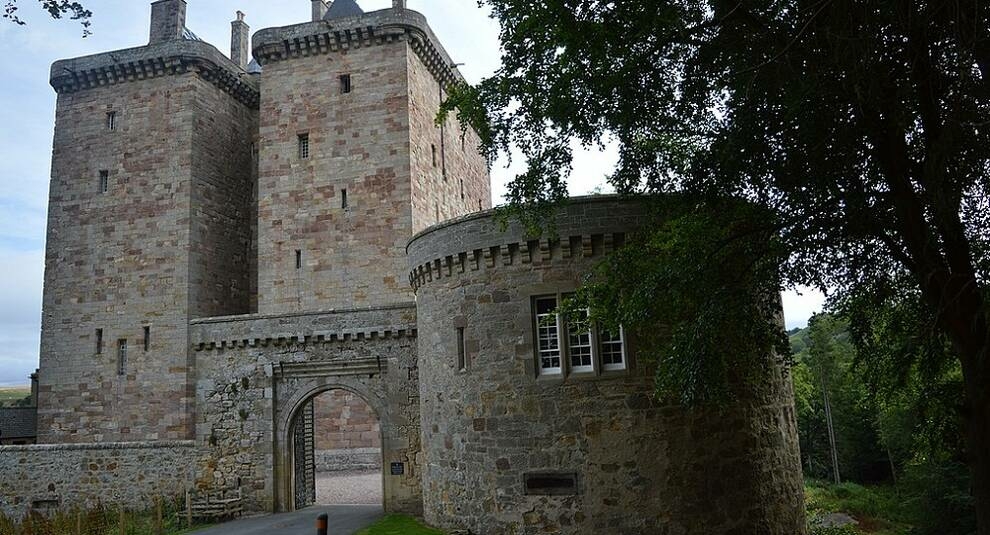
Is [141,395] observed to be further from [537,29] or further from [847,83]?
[847,83]

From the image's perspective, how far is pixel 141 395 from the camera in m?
23.1

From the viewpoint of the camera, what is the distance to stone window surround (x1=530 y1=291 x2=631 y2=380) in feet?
42.3

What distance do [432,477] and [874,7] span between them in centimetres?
1143

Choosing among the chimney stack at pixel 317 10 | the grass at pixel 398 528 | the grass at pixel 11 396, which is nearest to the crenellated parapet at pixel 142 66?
the chimney stack at pixel 317 10

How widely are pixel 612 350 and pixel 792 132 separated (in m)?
5.34

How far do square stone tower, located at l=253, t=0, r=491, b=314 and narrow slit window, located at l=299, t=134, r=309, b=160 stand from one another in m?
0.04

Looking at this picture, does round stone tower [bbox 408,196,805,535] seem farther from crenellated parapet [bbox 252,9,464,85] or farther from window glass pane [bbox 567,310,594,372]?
crenellated parapet [bbox 252,9,464,85]

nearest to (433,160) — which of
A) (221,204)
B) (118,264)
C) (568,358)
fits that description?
(221,204)

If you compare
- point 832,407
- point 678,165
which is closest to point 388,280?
point 678,165

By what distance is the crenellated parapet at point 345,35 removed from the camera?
24859 mm

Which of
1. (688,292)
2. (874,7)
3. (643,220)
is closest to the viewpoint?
(874,7)

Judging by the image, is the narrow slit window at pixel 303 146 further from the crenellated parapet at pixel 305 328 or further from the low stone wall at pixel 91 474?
the low stone wall at pixel 91 474

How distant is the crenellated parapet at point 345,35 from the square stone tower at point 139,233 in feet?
7.14

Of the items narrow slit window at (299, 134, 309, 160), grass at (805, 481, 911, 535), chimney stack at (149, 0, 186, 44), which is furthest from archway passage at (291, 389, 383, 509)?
grass at (805, 481, 911, 535)
